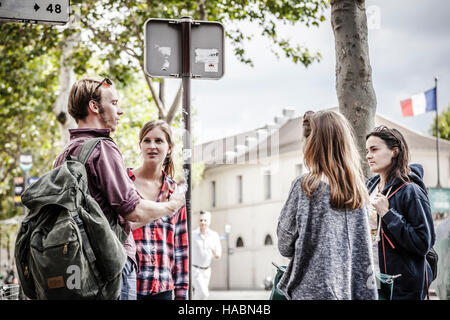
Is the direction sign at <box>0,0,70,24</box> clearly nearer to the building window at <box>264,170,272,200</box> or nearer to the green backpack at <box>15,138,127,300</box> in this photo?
the green backpack at <box>15,138,127,300</box>

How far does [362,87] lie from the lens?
6.57 m

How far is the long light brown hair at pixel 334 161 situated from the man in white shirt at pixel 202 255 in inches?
371

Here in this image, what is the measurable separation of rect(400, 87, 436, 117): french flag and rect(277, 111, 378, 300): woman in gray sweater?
3379 centimetres

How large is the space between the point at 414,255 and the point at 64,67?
16.0m

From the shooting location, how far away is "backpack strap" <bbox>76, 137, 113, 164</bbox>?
10.8ft

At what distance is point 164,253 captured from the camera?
14.7ft

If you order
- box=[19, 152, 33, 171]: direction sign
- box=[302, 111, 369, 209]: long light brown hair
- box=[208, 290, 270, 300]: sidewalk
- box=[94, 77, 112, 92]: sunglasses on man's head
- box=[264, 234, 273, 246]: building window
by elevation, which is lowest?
box=[208, 290, 270, 300]: sidewalk

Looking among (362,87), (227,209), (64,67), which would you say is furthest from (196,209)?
(362,87)

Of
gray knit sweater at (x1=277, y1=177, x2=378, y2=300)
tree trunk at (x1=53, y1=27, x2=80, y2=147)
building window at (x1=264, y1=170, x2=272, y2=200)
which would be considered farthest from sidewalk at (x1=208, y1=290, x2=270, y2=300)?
building window at (x1=264, y1=170, x2=272, y2=200)

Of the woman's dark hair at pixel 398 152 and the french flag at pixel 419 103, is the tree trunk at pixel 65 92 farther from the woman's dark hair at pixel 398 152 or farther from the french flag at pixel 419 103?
the french flag at pixel 419 103

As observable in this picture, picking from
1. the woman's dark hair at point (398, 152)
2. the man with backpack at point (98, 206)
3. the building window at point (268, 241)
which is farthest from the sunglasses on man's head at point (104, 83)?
the building window at point (268, 241)

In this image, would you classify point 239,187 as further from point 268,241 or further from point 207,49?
point 207,49

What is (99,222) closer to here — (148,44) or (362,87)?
(148,44)

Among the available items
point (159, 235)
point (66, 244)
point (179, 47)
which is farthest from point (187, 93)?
point (66, 244)
